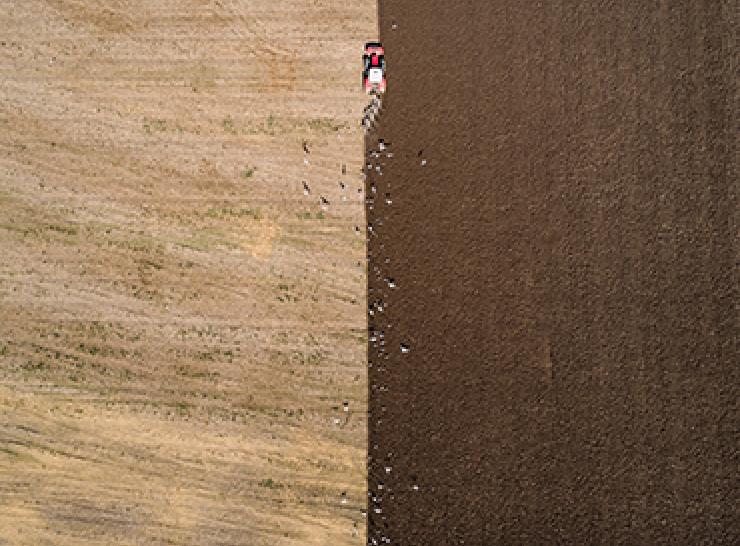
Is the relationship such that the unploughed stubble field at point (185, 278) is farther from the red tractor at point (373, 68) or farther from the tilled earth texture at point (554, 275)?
the tilled earth texture at point (554, 275)

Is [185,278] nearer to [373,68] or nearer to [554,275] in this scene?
[373,68]

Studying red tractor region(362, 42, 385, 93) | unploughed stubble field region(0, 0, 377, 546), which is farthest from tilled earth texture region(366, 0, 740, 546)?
unploughed stubble field region(0, 0, 377, 546)

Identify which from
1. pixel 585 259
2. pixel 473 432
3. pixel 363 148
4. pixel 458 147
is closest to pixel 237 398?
pixel 473 432

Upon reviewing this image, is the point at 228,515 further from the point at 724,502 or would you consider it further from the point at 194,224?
the point at 724,502

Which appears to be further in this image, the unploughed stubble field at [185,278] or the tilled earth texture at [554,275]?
the unploughed stubble field at [185,278]

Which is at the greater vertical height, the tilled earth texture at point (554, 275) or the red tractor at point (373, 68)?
the red tractor at point (373, 68)

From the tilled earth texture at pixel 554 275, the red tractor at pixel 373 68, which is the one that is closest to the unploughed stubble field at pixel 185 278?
the red tractor at pixel 373 68

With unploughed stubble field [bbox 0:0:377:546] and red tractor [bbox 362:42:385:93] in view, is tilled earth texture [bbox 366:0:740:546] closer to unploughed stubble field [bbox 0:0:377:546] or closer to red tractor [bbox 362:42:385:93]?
red tractor [bbox 362:42:385:93]
